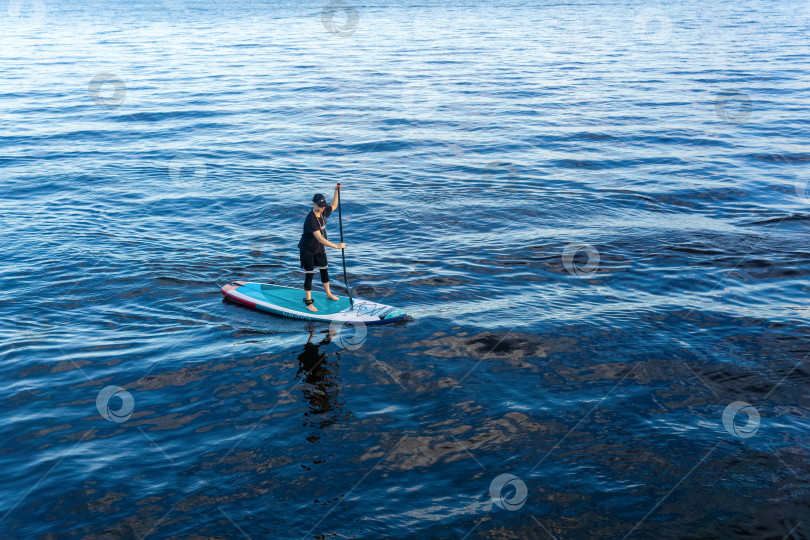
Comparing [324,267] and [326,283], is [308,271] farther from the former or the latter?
[326,283]

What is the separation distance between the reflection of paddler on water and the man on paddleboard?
1.44 m

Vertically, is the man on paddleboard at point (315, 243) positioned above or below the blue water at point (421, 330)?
above

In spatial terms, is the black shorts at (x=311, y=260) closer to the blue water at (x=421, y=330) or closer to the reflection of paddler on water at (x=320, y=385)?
the blue water at (x=421, y=330)

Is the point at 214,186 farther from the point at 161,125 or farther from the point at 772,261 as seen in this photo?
the point at 772,261

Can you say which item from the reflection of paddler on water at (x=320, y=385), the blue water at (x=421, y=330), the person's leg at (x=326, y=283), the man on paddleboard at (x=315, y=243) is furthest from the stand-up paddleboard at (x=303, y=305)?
the reflection of paddler on water at (x=320, y=385)

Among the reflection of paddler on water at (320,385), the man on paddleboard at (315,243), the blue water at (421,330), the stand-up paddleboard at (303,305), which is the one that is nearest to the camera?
the blue water at (421,330)

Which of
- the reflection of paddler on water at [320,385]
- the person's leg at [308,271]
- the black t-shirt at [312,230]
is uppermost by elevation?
the black t-shirt at [312,230]

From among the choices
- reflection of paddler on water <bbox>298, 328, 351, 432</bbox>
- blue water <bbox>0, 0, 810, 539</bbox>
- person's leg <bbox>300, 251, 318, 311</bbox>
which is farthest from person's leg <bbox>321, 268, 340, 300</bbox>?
reflection of paddler on water <bbox>298, 328, 351, 432</bbox>

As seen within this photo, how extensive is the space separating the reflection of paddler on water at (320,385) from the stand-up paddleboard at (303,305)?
0.67 meters

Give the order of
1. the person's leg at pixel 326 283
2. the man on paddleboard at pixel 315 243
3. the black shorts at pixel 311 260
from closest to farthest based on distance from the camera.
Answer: the man on paddleboard at pixel 315 243
the black shorts at pixel 311 260
the person's leg at pixel 326 283

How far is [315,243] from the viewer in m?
13.7

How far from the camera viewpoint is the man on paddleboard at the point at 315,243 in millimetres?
13406

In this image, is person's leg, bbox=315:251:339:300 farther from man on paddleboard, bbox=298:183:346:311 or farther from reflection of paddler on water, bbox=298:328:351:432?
reflection of paddler on water, bbox=298:328:351:432

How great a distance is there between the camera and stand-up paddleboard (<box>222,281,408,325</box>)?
1351 cm
